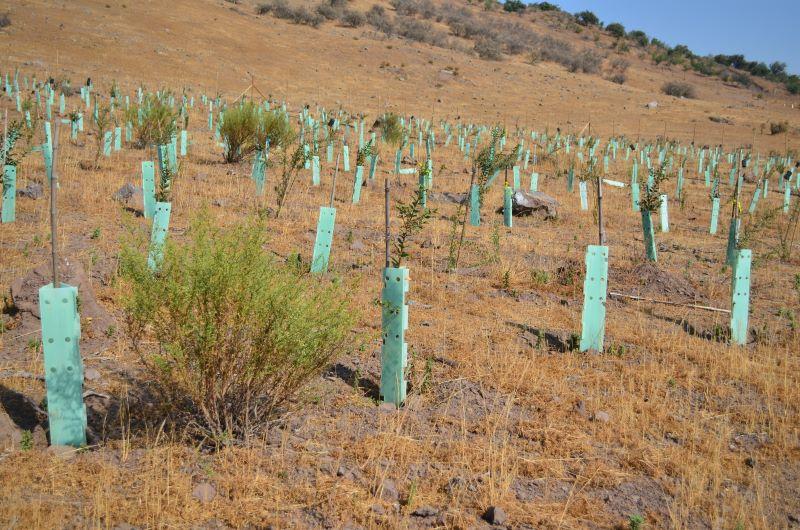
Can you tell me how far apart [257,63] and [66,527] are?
3416 centimetres

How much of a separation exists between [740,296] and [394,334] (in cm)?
340

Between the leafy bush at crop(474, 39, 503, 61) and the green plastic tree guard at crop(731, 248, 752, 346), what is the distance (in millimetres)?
44470

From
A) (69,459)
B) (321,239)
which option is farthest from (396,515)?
(321,239)

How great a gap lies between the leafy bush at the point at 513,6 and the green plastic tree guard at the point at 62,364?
244 feet

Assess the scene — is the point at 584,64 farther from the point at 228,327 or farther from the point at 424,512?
the point at 424,512

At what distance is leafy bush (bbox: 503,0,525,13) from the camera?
70.2m

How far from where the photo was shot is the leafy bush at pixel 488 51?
4688 centimetres

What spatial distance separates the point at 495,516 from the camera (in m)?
2.76

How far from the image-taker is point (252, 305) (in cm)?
315

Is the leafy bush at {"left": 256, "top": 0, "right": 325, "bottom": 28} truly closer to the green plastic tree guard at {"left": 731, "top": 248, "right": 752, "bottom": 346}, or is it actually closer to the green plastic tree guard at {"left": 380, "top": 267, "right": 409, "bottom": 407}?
the green plastic tree guard at {"left": 731, "top": 248, "right": 752, "bottom": 346}

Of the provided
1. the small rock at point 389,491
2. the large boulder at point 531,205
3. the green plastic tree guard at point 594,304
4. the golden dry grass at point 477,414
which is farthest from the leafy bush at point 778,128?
the small rock at point 389,491

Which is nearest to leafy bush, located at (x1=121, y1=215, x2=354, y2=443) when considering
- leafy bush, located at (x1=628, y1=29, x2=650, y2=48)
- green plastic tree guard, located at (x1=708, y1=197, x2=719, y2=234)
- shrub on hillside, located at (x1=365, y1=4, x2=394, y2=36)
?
green plastic tree guard, located at (x1=708, y1=197, x2=719, y2=234)

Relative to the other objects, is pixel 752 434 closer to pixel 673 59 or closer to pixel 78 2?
pixel 78 2

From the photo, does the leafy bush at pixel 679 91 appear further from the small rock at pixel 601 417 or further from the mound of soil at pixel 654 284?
the small rock at pixel 601 417
